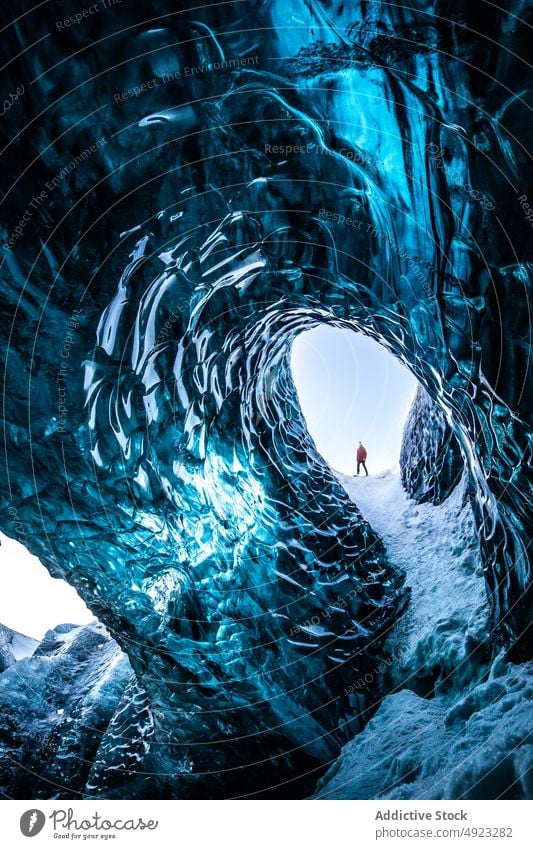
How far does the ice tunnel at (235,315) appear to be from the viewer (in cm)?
240

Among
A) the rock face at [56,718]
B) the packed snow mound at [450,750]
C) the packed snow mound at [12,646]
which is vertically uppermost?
the packed snow mound at [12,646]

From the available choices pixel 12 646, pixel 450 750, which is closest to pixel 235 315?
A: pixel 450 750

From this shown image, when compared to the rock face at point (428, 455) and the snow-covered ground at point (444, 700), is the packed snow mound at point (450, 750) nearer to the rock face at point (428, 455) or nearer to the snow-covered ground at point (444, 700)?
the snow-covered ground at point (444, 700)

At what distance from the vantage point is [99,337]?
335 centimetres

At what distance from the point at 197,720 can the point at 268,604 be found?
1.27 m

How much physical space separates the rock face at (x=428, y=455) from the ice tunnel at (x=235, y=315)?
2.08m

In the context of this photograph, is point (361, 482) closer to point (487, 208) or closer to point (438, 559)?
point (438, 559)

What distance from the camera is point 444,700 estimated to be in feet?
12.2

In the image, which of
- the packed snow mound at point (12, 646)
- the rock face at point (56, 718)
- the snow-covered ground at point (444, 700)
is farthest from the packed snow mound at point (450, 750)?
the packed snow mound at point (12, 646)

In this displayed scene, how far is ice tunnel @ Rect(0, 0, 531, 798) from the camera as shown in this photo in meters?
2.40

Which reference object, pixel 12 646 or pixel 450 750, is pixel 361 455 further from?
pixel 450 750

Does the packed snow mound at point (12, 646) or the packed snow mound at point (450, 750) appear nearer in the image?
the packed snow mound at point (450, 750)

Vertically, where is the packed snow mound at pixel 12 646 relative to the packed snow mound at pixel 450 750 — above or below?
above

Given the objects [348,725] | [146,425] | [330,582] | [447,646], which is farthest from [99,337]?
[348,725]
